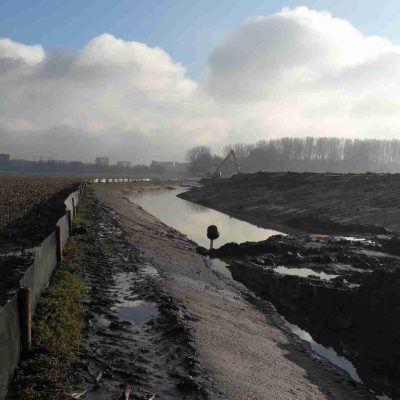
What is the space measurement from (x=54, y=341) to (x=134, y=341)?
1.81m

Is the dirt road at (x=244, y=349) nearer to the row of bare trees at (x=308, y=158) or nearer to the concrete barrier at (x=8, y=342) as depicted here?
the concrete barrier at (x=8, y=342)

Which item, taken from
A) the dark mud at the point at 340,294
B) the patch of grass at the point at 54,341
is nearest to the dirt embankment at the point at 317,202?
the dark mud at the point at 340,294

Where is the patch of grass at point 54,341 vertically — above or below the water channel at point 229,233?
above

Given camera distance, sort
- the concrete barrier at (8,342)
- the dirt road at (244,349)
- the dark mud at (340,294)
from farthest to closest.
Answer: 1. the dark mud at (340,294)
2. the dirt road at (244,349)
3. the concrete barrier at (8,342)

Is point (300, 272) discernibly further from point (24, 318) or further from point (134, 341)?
point (24, 318)

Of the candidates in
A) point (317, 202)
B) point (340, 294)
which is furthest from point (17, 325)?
point (317, 202)

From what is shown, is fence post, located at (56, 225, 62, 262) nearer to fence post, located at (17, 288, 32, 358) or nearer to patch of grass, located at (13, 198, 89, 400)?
patch of grass, located at (13, 198, 89, 400)

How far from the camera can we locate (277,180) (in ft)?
214

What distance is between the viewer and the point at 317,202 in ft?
145

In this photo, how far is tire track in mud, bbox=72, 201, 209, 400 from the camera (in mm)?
7520

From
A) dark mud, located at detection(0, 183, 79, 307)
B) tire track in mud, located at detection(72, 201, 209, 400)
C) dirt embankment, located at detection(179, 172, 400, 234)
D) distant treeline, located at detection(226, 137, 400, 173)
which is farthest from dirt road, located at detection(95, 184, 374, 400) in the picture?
distant treeline, located at detection(226, 137, 400, 173)

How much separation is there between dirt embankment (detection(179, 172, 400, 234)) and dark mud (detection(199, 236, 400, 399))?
11357 millimetres

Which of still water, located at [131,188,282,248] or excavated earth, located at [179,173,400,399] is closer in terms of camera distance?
excavated earth, located at [179,173,400,399]

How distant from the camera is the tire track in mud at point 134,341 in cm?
752
